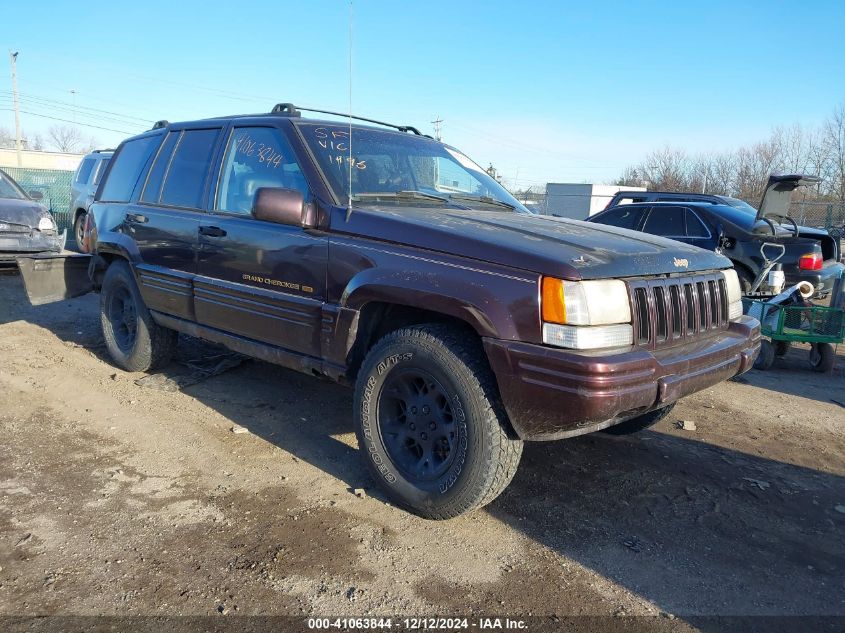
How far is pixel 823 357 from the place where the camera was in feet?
20.9

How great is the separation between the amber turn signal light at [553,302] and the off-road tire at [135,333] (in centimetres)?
363

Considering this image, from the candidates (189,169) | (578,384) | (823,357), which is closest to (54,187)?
(189,169)

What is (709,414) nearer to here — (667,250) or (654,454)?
(654,454)

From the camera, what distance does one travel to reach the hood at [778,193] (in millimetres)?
6355

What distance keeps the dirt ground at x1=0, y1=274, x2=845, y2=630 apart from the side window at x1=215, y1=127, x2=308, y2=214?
1.53m

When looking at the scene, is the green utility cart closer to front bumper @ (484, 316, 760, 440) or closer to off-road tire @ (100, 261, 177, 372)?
front bumper @ (484, 316, 760, 440)

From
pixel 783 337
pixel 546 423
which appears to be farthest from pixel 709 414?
pixel 546 423

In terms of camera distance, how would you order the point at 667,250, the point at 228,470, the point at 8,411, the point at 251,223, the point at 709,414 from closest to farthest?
1. the point at 667,250
2. the point at 228,470
3. the point at 251,223
4. the point at 8,411
5. the point at 709,414

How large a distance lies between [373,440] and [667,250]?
5.90 feet

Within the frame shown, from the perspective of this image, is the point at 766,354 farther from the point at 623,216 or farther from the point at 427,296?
the point at 427,296

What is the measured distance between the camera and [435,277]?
300 cm

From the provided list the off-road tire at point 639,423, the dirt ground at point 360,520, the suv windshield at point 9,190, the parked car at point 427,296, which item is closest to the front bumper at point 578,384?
the parked car at point 427,296

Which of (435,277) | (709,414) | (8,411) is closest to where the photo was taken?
(435,277)

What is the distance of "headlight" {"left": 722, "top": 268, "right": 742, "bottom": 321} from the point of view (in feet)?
11.8
